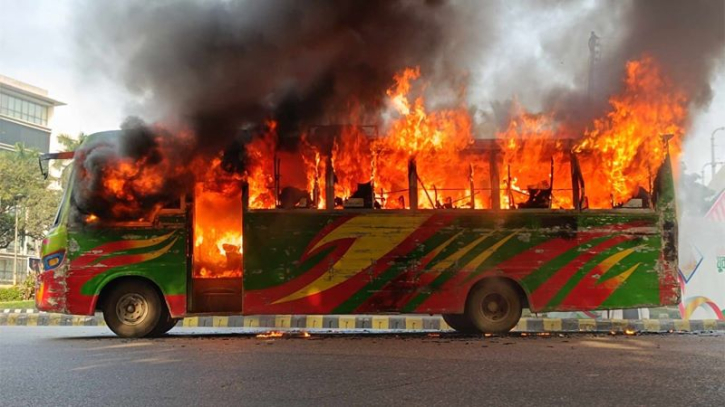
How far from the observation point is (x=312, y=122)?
33.7 feet

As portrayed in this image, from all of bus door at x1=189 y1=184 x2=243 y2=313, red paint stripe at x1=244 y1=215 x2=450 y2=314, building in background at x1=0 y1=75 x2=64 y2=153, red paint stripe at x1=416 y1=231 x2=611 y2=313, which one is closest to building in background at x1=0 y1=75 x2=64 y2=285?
building in background at x1=0 y1=75 x2=64 y2=153

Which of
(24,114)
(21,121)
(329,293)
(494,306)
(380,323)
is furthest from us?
(24,114)

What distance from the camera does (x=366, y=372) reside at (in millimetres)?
5949

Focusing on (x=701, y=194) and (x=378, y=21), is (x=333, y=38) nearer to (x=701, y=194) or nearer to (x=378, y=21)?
(x=378, y=21)

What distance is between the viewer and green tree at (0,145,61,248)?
35.4 m

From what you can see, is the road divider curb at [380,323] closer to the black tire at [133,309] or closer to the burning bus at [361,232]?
the black tire at [133,309]

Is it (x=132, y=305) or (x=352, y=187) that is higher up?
(x=352, y=187)

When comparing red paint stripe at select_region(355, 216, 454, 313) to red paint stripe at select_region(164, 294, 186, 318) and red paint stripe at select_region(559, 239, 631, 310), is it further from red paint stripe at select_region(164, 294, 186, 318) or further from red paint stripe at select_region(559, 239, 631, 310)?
red paint stripe at select_region(164, 294, 186, 318)

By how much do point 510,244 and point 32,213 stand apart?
108ft

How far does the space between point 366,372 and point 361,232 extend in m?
4.15

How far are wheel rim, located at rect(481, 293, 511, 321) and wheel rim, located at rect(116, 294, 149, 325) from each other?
194 inches

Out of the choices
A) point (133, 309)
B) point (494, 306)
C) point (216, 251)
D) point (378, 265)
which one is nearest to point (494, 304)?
point (494, 306)

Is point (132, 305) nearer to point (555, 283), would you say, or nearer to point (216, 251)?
point (216, 251)

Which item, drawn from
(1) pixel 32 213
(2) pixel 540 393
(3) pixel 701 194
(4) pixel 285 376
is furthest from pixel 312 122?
(1) pixel 32 213
